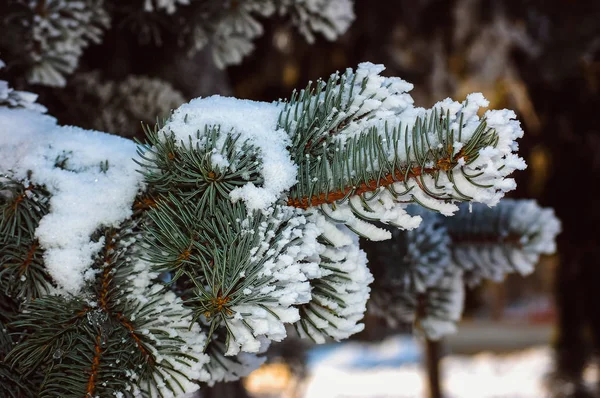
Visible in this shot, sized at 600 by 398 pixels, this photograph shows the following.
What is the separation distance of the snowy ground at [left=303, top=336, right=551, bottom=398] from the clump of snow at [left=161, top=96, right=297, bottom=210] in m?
5.02

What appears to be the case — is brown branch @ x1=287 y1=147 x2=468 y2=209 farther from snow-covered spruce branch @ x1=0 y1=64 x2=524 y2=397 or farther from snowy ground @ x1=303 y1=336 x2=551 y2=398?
snowy ground @ x1=303 y1=336 x2=551 y2=398

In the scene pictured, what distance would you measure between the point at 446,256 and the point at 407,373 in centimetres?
614

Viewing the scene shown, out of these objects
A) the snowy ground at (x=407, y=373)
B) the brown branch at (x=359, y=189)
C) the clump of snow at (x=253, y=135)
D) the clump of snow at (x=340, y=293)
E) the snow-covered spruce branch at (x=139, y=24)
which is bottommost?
the snowy ground at (x=407, y=373)

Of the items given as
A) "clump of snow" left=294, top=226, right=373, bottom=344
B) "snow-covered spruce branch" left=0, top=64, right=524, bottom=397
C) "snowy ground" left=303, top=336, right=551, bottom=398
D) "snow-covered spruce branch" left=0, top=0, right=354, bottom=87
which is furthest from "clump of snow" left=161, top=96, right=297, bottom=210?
"snowy ground" left=303, top=336, right=551, bottom=398

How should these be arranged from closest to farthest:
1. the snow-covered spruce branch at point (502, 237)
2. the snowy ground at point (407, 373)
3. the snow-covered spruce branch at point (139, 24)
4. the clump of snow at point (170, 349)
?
the clump of snow at point (170, 349) → the snow-covered spruce branch at point (139, 24) → the snow-covered spruce branch at point (502, 237) → the snowy ground at point (407, 373)

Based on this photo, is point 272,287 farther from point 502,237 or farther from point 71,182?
point 502,237

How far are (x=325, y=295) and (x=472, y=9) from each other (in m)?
2.18

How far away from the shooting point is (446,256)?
45.1 inches

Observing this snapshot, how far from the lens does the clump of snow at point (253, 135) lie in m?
0.68

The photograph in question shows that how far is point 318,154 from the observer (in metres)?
0.73

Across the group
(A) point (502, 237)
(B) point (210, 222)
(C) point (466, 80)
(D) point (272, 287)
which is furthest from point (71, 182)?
(C) point (466, 80)

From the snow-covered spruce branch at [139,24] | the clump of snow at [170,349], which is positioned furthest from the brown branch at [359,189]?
the snow-covered spruce branch at [139,24]

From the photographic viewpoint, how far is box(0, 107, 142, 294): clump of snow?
0.72 metres

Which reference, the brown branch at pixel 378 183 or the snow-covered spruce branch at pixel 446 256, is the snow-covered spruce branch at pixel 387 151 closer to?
the brown branch at pixel 378 183
